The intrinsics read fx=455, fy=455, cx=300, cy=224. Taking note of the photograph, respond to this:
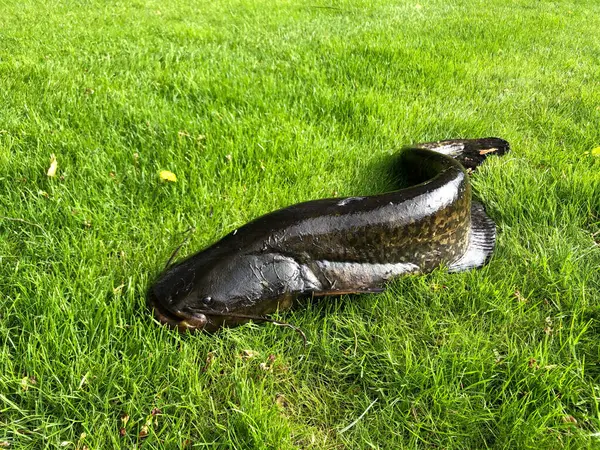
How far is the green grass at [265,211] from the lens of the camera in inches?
66.0

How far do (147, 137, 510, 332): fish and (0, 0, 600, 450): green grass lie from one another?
9cm


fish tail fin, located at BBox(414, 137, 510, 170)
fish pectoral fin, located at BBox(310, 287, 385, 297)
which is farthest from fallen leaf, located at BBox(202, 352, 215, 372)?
fish tail fin, located at BBox(414, 137, 510, 170)

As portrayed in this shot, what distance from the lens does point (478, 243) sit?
8.52ft

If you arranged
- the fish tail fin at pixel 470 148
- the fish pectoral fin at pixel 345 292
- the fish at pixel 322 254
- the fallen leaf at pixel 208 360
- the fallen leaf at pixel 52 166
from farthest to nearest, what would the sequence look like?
the fish tail fin at pixel 470 148
the fallen leaf at pixel 52 166
the fish pectoral fin at pixel 345 292
the fish at pixel 322 254
the fallen leaf at pixel 208 360

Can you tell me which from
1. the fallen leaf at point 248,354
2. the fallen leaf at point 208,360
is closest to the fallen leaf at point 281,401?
the fallen leaf at point 248,354

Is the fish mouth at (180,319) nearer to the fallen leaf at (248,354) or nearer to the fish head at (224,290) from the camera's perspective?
the fish head at (224,290)

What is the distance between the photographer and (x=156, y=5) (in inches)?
323

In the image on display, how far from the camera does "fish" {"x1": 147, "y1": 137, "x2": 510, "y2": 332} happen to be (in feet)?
6.37

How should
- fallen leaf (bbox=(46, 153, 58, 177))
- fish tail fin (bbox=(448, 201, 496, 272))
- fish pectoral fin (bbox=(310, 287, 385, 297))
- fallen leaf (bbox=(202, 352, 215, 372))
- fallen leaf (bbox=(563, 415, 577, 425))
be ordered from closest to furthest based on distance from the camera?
1. fallen leaf (bbox=(563, 415, 577, 425))
2. fallen leaf (bbox=(202, 352, 215, 372))
3. fish pectoral fin (bbox=(310, 287, 385, 297))
4. fish tail fin (bbox=(448, 201, 496, 272))
5. fallen leaf (bbox=(46, 153, 58, 177))

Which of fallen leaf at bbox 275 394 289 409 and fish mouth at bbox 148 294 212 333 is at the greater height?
fish mouth at bbox 148 294 212 333

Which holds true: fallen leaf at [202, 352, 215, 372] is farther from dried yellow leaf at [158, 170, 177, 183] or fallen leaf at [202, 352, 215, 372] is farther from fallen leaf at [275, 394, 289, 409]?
dried yellow leaf at [158, 170, 177, 183]

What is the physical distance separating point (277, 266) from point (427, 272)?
32.8 inches

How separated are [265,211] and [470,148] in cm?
172

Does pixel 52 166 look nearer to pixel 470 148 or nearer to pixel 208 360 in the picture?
pixel 208 360
